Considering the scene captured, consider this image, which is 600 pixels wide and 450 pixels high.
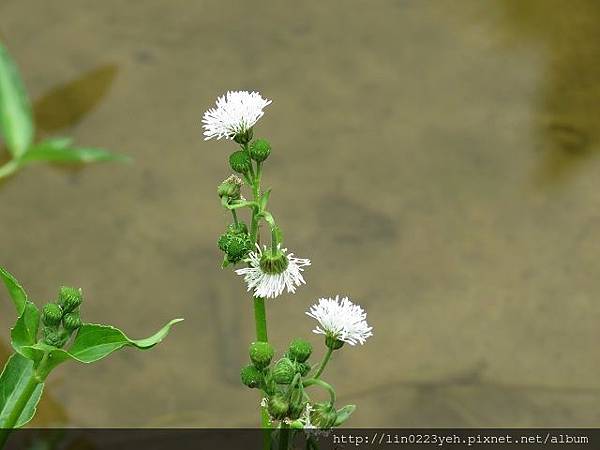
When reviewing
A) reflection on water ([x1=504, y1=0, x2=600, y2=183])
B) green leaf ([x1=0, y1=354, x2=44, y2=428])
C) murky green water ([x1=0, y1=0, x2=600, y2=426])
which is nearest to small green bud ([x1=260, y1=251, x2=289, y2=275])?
green leaf ([x1=0, y1=354, x2=44, y2=428])

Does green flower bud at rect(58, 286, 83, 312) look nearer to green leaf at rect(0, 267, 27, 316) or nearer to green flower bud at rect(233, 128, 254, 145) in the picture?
green leaf at rect(0, 267, 27, 316)

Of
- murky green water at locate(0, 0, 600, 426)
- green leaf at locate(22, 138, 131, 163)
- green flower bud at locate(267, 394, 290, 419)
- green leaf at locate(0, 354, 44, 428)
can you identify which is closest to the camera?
green leaf at locate(22, 138, 131, 163)

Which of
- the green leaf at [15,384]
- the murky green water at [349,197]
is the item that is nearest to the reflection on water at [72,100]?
the murky green water at [349,197]

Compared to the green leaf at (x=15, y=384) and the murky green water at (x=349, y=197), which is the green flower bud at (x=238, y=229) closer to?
the green leaf at (x=15, y=384)

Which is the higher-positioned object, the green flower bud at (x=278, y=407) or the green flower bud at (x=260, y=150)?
the green flower bud at (x=260, y=150)

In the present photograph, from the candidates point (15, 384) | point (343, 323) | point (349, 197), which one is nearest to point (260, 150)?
point (343, 323)

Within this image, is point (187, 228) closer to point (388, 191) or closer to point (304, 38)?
point (388, 191)
